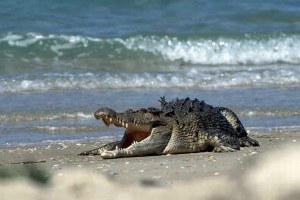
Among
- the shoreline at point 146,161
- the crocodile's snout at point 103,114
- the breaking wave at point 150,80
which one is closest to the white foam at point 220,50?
the breaking wave at point 150,80

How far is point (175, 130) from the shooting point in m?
8.98

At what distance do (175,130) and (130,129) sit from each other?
0.45 m

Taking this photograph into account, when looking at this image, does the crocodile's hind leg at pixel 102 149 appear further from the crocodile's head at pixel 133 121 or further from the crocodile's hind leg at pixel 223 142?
the crocodile's hind leg at pixel 223 142

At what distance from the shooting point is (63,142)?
9516 millimetres

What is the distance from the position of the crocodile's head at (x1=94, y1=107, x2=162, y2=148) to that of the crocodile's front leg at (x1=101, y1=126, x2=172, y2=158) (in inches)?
3.4

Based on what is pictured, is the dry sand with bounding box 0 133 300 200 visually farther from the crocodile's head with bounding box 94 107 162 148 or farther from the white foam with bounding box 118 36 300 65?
the white foam with bounding box 118 36 300 65

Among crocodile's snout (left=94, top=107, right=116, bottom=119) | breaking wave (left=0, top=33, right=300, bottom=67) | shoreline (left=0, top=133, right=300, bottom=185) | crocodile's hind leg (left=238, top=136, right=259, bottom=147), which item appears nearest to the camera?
shoreline (left=0, top=133, right=300, bottom=185)

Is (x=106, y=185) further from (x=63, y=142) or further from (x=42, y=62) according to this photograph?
(x=42, y=62)

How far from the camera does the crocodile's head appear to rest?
27.9 feet

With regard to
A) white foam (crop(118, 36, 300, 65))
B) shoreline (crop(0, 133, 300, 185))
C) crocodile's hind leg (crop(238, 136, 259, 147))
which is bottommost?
shoreline (crop(0, 133, 300, 185))

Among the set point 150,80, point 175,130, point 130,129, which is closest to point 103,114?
point 130,129

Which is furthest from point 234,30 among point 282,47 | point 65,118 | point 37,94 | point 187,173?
point 187,173

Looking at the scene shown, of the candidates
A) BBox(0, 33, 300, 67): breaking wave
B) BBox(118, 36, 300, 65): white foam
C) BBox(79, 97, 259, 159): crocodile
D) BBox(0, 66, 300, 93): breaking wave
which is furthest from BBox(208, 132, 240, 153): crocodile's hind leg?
BBox(118, 36, 300, 65): white foam

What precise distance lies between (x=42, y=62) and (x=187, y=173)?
10312 millimetres
